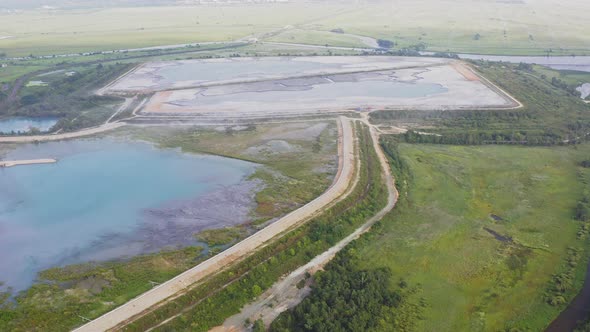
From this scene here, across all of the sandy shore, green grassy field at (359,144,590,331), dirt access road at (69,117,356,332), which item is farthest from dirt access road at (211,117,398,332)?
the sandy shore

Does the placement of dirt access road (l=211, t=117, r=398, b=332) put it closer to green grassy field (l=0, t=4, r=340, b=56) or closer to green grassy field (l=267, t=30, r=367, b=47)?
green grassy field (l=267, t=30, r=367, b=47)

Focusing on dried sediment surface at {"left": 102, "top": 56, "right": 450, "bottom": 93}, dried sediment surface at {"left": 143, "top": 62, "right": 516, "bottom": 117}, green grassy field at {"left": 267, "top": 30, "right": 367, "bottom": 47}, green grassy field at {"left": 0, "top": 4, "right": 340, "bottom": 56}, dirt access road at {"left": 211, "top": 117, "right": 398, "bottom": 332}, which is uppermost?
green grassy field at {"left": 0, "top": 4, "right": 340, "bottom": 56}

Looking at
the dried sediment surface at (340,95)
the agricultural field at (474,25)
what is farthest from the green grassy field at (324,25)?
the dried sediment surface at (340,95)

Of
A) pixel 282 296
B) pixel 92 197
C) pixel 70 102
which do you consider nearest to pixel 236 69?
pixel 70 102

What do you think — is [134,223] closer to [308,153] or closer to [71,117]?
[308,153]

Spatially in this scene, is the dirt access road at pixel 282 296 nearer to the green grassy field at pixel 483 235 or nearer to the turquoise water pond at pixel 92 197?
the green grassy field at pixel 483 235

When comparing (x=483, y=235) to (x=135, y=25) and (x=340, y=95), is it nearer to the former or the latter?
(x=340, y=95)

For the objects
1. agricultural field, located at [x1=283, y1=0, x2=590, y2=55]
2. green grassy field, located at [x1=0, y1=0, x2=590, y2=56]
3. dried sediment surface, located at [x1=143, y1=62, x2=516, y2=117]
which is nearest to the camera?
dried sediment surface, located at [x1=143, y1=62, x2=516, y2=117]
